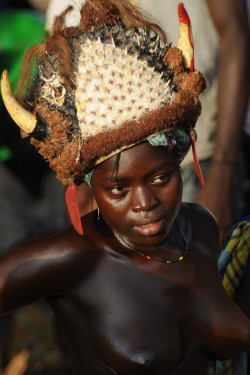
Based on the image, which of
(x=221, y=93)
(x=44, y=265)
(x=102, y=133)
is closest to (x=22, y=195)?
(x=221, y=93)

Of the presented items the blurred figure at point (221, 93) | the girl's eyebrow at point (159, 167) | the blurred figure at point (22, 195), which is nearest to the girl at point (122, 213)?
the girl's eyebrow at point (159, 167)

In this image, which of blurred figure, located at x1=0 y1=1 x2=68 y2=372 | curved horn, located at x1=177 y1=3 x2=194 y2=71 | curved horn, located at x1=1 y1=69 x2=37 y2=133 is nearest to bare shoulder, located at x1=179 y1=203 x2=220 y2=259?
curved horn, located at x1=177 y1=3 x2=194 y2=71

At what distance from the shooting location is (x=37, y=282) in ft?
6.15

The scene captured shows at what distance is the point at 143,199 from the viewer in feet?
5.68

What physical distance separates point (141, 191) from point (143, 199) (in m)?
0.03

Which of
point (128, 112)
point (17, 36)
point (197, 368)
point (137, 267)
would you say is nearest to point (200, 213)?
point (137, 267)

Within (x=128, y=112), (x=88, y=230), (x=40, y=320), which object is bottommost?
(x=40, y=320)

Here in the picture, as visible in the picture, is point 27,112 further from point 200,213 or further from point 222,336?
point 222,336

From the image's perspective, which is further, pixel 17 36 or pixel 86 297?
pixel 17 36

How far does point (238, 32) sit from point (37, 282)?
2056 mm

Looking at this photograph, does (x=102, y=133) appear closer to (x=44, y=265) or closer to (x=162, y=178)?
(x=162, y=178)

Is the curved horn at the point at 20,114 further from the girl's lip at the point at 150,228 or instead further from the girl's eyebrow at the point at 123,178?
the girl's lip at the point at 150,228

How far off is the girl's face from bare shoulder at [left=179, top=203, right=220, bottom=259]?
0.34m

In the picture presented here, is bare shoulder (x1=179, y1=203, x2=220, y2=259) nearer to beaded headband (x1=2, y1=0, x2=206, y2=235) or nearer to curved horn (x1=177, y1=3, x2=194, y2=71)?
beaded headband (x1=2, y1=0, x2=206, y2=235)
